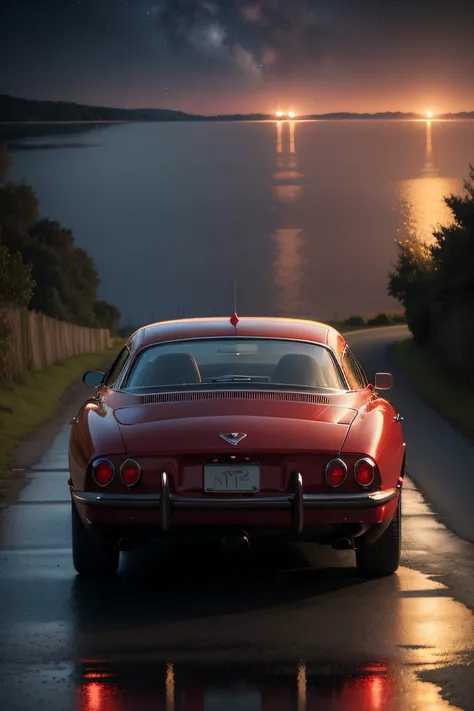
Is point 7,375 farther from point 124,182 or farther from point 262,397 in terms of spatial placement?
point 124,182

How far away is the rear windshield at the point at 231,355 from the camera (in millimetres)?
8898

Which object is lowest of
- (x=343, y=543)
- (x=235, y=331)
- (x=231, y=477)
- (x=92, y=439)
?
(x=343, y=543)

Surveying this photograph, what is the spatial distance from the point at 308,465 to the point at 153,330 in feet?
7.51

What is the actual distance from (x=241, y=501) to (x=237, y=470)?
182 millimetres

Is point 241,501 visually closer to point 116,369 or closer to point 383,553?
point 383,553

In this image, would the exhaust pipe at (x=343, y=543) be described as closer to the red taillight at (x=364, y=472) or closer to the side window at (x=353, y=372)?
the red taillight at (x=364, y=472)

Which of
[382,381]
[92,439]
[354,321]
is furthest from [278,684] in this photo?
[354,321]

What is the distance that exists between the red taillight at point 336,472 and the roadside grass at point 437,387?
1006 centimetres

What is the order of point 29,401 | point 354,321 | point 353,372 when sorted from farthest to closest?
1. point 354,321
2. point 29,401
3. point 353,372

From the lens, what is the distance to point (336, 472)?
25.3 feet

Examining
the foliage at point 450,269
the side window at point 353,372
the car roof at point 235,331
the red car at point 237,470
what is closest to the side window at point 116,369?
the car roof at point 235,331

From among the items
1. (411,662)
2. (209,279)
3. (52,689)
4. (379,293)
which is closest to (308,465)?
(411,662)

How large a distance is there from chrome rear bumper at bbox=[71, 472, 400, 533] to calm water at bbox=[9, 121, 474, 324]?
72179mm

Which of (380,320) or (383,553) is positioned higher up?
(383,553)
